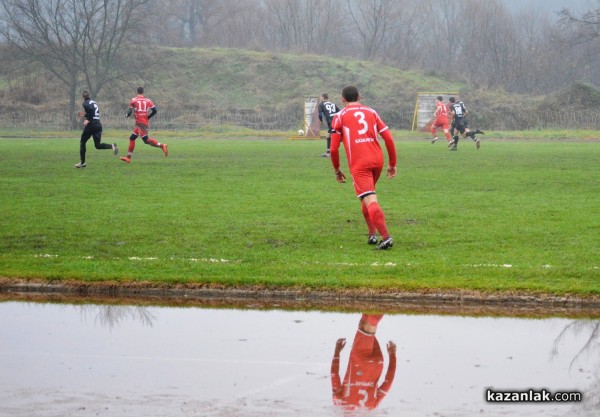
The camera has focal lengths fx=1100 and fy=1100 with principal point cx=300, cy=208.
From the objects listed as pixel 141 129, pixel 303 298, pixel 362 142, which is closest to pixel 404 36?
pixel 141 129

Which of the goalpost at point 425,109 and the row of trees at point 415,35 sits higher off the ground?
the row of trees at point 415,35

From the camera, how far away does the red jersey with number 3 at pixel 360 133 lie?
1284 centimetres

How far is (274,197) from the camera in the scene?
771 inches

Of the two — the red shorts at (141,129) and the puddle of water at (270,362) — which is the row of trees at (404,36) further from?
the puddle of water at (270,362)

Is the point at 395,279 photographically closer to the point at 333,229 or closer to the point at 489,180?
the point at 333,229

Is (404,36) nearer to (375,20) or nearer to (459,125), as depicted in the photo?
(375,20)

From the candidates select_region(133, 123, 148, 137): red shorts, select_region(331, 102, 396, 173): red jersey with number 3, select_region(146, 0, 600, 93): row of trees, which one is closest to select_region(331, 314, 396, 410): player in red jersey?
select_region(331, 102, 396, 173): red jersey with number 3

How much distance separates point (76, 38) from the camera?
78.8 metres

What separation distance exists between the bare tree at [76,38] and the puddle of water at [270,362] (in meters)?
66.6

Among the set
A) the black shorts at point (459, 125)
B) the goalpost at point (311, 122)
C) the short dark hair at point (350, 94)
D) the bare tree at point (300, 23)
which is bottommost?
the goalpost at point (311, 122)

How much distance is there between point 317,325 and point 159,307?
5.72 ft

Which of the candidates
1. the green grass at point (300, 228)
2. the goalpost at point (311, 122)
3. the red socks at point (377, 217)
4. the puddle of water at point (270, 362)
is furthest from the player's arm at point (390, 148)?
the goalpost at point (311, 122)

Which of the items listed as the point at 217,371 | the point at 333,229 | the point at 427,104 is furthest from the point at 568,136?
the point at 217,371

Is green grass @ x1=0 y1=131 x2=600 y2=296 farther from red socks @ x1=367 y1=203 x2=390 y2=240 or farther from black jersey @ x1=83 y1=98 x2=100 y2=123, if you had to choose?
black jersey @ x1=83 y1=98 x2=100 y2=123
